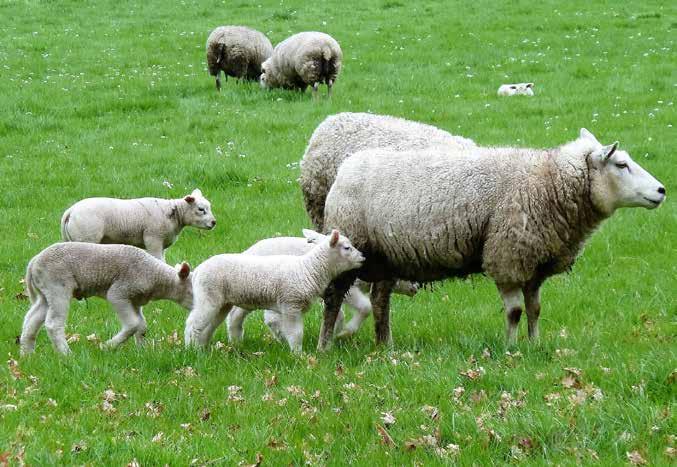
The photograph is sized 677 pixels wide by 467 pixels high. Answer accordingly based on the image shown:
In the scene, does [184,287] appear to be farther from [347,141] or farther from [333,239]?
[347,141]

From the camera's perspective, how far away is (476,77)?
18812mm

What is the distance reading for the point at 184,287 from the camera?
796cm

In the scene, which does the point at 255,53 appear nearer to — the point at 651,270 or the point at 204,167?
the point at 204,167

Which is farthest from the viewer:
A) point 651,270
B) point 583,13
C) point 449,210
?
point 583,13

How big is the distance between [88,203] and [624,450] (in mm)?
6335

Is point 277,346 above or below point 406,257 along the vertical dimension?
below

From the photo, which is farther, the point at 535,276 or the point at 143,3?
the point at 143,3

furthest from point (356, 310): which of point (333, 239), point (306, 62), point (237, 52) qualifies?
A: point (237, 52)

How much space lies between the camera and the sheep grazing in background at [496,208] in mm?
7059

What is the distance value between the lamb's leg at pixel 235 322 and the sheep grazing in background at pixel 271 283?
20.1 inches

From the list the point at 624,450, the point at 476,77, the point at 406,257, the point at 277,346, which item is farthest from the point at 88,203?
the point at 476,77

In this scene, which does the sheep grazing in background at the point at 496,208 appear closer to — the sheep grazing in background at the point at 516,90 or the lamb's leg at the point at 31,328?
the lamb's leg at the point at 31,328

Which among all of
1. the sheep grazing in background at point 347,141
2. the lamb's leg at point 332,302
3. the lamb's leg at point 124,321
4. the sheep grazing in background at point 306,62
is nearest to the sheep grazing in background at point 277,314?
the lamb's leg at point 332,302

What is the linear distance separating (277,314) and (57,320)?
171 cm
